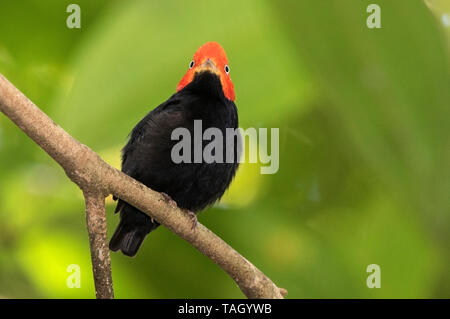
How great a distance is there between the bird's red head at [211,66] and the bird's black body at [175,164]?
0.10 feet

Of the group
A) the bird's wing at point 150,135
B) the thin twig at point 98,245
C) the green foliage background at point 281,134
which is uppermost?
the bird's wing at point 150,135

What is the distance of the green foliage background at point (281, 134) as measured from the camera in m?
1.61

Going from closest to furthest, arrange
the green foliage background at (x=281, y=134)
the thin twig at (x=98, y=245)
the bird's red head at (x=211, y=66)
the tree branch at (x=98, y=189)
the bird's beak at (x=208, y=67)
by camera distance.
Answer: the green foliage background at (x=281, y=134) < the tree branch at (x=98, y=189) < the thin twig at (x=98, y=245) < the bird's red head at (x=211, y=66) < the bird's beak at (x=208, y=67)

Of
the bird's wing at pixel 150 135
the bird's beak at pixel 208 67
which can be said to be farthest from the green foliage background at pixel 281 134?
the bird's beak at pixel 208 67

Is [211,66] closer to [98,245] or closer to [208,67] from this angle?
[208,67]

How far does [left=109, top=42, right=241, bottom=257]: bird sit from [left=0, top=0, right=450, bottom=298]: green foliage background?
171 millimetres

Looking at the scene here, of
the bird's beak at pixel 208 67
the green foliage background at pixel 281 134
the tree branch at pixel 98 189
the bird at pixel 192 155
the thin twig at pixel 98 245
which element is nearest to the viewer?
the green foliage background at pixel 281 134

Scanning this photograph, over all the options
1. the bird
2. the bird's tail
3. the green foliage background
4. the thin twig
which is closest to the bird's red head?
the bird

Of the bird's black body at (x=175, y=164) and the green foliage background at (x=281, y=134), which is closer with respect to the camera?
the green foliage background at (x=281, y=134)

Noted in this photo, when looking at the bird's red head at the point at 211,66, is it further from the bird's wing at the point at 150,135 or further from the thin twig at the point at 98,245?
the thin twig at the point at 98,245

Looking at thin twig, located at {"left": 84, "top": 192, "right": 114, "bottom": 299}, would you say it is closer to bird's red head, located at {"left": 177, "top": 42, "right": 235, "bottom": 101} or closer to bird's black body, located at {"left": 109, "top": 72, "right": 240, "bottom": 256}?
bird's black body, located at {"left": 109, "top": 72, "right": 240, "bottom": 256}

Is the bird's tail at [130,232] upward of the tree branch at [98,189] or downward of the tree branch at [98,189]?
upward

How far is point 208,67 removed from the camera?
3.48 m

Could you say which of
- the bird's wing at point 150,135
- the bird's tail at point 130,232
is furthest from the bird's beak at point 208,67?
the bird's tail at point 130,232
